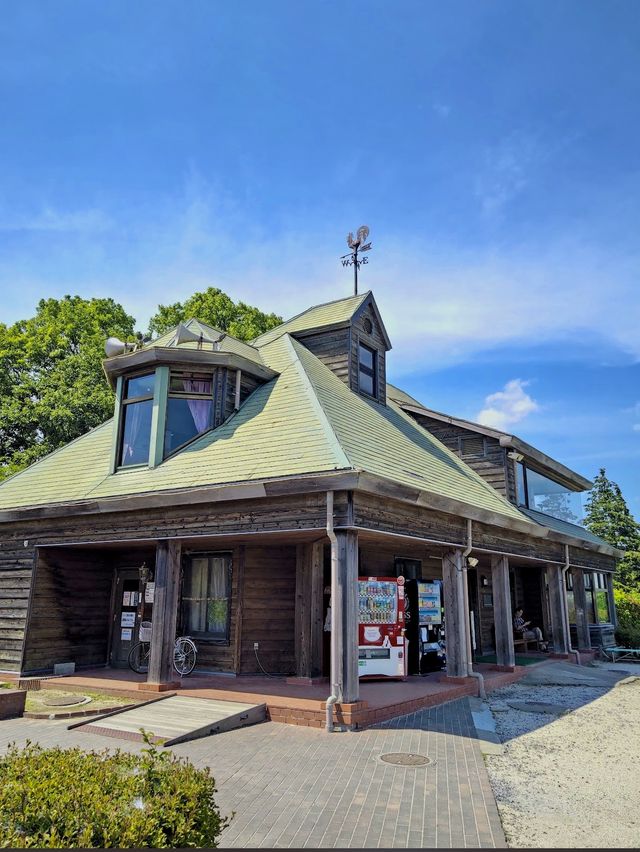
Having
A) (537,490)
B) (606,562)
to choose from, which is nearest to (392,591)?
(537,490)

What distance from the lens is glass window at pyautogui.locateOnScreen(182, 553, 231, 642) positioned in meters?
13.2

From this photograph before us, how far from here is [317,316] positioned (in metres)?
18.0

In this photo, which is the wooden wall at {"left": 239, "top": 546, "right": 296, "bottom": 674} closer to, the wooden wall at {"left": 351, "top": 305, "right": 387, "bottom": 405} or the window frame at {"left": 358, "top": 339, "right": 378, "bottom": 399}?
the wooden wall at {"left": 351, "top": 305, "right": 387, "bottom": 405}

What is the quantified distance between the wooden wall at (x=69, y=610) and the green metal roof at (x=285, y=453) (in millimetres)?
1567

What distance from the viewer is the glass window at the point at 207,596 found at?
13.2m

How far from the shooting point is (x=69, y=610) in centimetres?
1371

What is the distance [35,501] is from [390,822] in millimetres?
10837

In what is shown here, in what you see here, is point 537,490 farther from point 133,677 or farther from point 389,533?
point 133,677

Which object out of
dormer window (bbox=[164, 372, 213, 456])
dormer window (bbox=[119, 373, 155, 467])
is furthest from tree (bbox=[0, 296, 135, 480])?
dormer window (bbox=[164, 372, 213, 456])

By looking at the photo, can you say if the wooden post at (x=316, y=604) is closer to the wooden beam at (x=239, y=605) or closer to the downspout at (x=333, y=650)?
the wooden beam at (x=239, y=605)

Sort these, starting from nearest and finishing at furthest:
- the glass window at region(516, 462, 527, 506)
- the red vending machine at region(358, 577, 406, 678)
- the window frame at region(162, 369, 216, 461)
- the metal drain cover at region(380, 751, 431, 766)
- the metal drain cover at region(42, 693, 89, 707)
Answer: the metal drain cover at region(380, 751, 431, 766) < the metal drain cover at region(42, 693, 89, 707) < the red vending machine at region(358, 577, 406, 678) < the window frame at region(162, 369, 216, 461) < the glass window at region(516, 462, 527, 506)

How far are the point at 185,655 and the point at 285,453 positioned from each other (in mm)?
5248

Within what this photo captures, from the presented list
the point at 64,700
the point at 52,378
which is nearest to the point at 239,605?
the point at 64,700

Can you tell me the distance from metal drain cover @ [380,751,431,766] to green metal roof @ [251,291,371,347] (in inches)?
448
